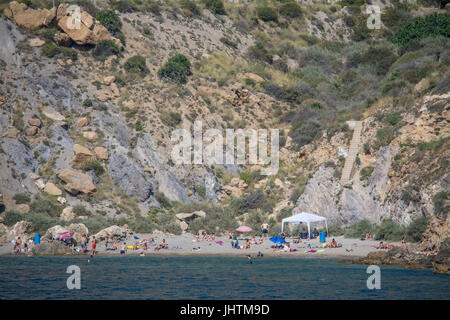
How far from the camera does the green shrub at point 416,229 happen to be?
30.6 meters

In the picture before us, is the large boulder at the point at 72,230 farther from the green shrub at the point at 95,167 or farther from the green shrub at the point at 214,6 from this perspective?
the green shrub at the point at 214,6

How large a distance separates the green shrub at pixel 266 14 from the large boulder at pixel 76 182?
45586 mm

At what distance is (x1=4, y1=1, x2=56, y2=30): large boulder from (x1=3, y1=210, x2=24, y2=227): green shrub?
26.1 m

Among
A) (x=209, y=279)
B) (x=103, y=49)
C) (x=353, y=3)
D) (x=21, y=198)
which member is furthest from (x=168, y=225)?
(x=353, y=3)

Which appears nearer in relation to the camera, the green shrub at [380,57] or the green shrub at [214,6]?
the green shrub at [380,57]

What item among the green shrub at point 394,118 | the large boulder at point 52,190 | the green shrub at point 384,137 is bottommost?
the large boulder at point 52,190

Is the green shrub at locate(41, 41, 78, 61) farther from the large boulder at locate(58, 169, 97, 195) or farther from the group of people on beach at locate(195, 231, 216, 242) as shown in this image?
the group of people on beach at locate(195, 231, 216, 242)

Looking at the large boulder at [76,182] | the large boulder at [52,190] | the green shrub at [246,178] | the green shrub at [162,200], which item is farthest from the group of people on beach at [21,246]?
the green shrub at [246,178]

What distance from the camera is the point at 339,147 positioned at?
143 ft

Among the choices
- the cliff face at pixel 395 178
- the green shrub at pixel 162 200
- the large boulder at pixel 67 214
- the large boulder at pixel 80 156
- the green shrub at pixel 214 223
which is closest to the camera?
the cliff face at pixel 395 178

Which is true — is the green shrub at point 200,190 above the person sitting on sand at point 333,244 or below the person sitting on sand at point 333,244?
above

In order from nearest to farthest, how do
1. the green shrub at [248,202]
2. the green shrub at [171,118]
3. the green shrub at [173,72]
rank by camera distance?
the green shrub at [248,202], the green shrub at [171,118], the green shrub at [173,72]
